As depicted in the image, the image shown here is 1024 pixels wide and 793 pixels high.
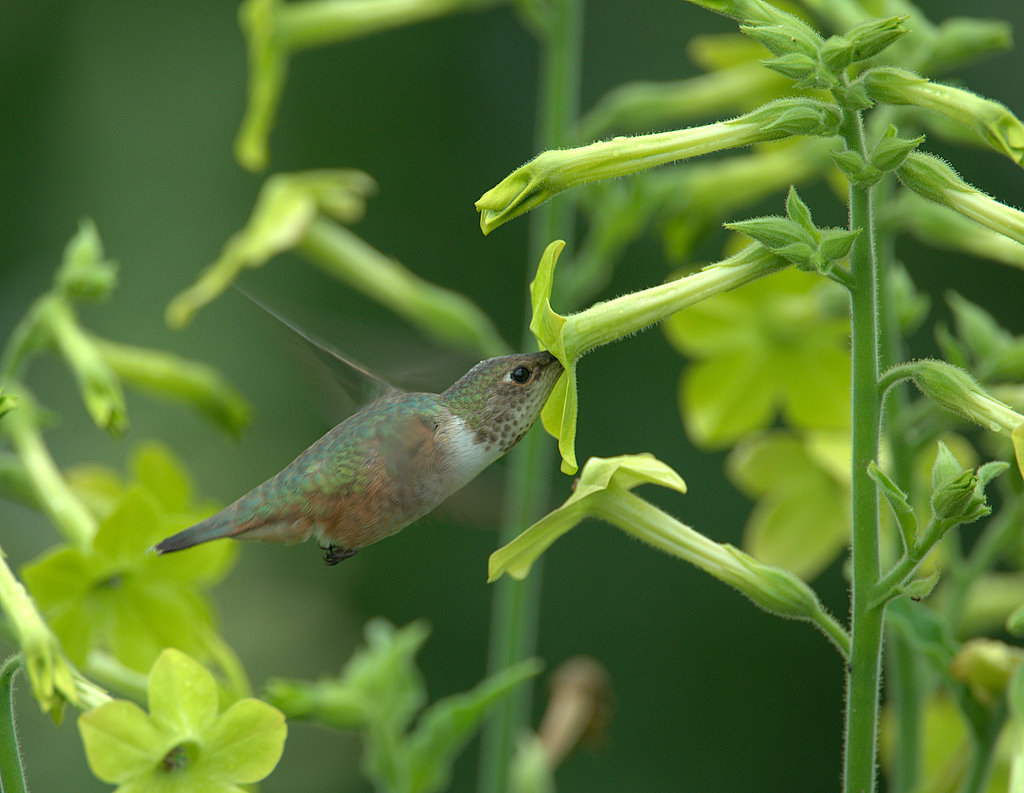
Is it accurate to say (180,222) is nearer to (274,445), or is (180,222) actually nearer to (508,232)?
(274,445)

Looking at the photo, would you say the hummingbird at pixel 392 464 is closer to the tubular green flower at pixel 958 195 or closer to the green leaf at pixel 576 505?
the green leaf at pixel 576 505

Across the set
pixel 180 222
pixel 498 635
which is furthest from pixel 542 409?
pixel 180 222

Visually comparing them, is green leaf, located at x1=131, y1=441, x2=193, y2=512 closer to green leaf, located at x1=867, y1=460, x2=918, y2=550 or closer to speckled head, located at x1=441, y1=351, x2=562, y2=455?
speckled head, located at x1=441, y1=351, x2=562, y2=455

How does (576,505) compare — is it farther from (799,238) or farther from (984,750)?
(984,750)

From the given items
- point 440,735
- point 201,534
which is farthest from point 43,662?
point 440,735

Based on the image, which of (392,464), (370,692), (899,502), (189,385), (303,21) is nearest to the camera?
(899,502)

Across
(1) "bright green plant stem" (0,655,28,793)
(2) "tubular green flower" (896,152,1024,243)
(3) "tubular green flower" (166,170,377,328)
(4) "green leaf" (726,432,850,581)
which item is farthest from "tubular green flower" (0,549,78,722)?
(4) "green leaf" (726,432,850,581)
